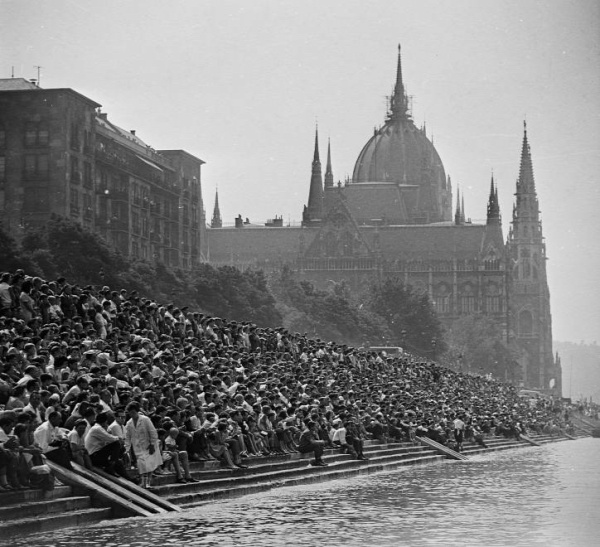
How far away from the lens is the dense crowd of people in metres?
24.1

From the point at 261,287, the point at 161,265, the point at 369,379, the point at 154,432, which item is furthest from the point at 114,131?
the point at 154,432

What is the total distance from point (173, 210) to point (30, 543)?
336 ft

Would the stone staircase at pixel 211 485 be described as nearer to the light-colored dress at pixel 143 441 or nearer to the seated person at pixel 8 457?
the seated person at pixel 8 457

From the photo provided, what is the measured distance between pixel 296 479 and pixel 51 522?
37.9ft

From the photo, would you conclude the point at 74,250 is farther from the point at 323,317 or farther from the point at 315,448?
the point at 323,317

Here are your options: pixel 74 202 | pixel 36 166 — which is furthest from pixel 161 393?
pixel 74 202

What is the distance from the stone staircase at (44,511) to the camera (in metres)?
20.9

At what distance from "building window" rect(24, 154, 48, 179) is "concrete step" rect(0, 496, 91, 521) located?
72863mm

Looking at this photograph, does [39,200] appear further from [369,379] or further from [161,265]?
[369,379]

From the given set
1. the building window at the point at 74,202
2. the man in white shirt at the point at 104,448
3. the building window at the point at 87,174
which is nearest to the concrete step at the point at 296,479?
the man in white shirt at the point at 104,448

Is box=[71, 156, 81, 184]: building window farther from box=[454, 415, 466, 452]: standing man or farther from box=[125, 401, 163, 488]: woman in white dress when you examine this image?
box=[125, 401, 163, 488]: woman in white dress

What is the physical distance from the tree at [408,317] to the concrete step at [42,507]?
125667mm

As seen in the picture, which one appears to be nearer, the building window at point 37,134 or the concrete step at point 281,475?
the concrete step at point 281,475

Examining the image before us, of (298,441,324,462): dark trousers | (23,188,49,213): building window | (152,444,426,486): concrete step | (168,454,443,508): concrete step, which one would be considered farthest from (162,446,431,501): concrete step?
(23,188,49,213): building window
